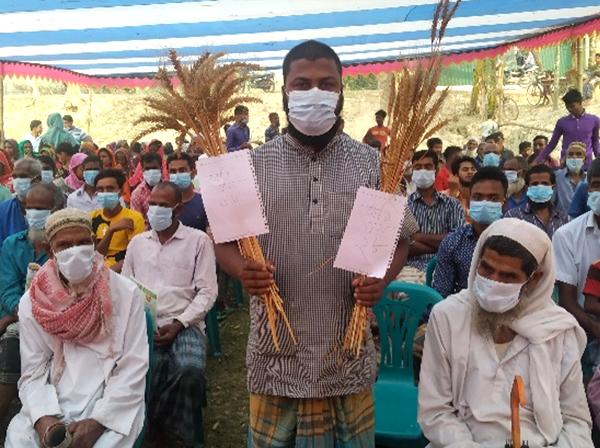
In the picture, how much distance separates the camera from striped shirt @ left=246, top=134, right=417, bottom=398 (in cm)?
171

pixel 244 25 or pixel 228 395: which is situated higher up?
pixel 244 25

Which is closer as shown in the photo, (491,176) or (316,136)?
(316,136)

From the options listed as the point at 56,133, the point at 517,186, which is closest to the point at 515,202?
the point at 517,186

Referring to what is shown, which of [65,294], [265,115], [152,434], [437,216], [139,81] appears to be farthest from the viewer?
[265,115]

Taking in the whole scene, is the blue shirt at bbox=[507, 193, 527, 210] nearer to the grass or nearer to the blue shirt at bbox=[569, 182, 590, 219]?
the blue shirt at bbox=[569, 182, 590, 219]

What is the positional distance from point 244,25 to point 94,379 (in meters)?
6.36

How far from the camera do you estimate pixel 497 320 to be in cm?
223

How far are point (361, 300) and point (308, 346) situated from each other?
0.74 feet

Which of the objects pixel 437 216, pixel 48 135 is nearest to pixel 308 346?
pixel 437 216

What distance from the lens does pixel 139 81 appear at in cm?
1312

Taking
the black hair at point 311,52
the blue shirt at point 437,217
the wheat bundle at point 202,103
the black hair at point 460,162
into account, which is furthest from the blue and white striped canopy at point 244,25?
the black hair at point 311,52

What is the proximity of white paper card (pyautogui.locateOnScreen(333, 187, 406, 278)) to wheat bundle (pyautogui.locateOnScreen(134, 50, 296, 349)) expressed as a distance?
0.27m

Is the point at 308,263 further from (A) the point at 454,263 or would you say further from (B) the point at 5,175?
(B) the point at 5,175

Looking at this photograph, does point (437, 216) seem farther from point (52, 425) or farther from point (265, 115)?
point (265, 115)
